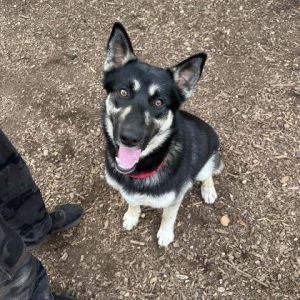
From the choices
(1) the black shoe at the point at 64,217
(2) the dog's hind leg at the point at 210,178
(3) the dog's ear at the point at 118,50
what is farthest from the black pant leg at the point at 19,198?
(2) the dog's hind leg at the point at 210,178

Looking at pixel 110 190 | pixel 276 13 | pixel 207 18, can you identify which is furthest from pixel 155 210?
pixel 276 13

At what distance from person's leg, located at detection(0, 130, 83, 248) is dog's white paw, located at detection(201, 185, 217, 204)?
126 cm

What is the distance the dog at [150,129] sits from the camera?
2775 millimetres

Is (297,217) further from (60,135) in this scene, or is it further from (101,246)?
(60,135)

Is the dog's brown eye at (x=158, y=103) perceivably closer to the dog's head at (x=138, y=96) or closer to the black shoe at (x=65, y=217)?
the dog's head at (x=138, y=96)

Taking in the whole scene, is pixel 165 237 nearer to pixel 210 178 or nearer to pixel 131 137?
pixel 210 178

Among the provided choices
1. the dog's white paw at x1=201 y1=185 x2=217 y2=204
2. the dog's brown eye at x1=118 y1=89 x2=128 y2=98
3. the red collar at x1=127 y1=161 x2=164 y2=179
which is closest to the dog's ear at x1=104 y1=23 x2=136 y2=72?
the dog's brown eye at x1=118 y1=89 x2=128 y2=98

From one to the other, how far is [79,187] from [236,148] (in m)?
1.67

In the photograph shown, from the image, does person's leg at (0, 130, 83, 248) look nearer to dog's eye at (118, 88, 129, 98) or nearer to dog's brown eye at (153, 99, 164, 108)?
dog's eye at (118, 88, 129, 98)

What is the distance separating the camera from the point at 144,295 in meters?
3.46

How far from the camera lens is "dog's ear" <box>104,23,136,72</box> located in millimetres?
2836

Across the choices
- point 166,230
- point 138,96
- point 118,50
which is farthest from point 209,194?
point 118,50

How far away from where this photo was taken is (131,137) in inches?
103

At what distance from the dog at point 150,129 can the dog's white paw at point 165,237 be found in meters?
0.14
